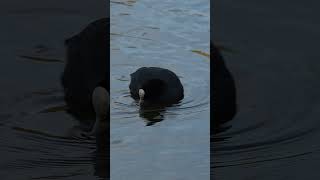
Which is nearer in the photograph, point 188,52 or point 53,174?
point 53,174

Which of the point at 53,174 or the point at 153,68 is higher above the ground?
the point at 153,68

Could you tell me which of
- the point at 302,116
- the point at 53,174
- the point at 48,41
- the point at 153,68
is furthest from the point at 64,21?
the point at 302,116

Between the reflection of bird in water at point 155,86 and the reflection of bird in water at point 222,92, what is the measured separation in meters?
0.12

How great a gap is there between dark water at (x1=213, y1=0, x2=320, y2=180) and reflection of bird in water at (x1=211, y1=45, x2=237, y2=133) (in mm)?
24

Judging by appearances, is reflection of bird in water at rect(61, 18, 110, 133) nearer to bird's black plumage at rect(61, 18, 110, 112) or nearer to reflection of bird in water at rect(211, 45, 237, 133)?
bird's black plumage at rect(61, 18, 110, 112)

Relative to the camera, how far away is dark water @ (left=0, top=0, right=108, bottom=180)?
2.84 meters

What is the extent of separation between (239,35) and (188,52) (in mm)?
239

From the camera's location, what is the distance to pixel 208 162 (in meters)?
2.87

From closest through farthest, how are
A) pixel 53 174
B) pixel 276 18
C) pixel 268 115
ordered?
pixel 53 174
pixel 268 115
pixel 276 18

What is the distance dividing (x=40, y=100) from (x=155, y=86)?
1.21ft

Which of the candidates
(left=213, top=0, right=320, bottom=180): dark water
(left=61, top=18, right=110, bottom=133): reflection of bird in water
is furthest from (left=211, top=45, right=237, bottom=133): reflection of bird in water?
(left=61, top=18, right=110, bottom=133): reflection of bird in water

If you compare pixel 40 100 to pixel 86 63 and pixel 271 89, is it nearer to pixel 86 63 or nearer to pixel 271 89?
pixel 86 63

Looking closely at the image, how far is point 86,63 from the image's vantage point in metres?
3.08

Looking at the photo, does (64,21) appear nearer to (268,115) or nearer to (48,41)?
(48,41)
